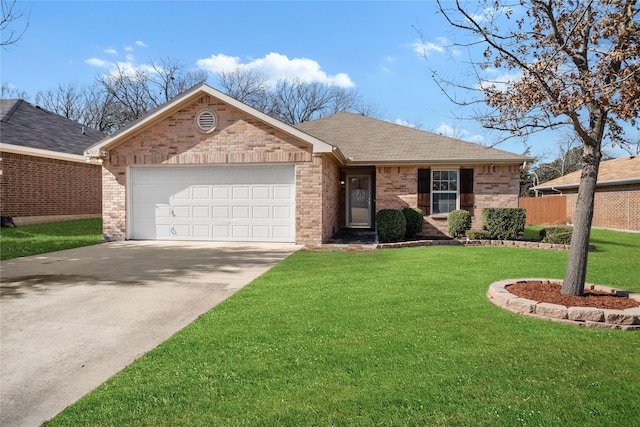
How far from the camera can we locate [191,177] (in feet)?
41.4

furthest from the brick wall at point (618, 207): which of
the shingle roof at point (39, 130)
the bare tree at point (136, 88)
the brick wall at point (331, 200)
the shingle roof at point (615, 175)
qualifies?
the bare tree at point (136, 88)

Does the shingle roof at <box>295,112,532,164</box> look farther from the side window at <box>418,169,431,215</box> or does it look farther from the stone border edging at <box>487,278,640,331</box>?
the stone border edging at <box>487,278,640,331</box>

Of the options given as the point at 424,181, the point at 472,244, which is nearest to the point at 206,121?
the point at 424,181

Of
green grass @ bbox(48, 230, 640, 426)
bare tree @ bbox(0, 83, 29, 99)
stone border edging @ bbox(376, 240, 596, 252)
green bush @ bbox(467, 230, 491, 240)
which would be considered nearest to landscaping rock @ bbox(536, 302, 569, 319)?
green grass @ bbox(48, 230, 640, 426)

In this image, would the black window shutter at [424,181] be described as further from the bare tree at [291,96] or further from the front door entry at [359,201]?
the bare tree at [291,96]

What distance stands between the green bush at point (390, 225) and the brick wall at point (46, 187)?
1420 centimetres

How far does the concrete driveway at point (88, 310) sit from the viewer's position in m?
Result: 3.20

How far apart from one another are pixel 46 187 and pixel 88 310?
14894 mm

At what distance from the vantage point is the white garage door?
40.0 feet

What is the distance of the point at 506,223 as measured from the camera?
12531 mm

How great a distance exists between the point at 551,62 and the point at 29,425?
6.20 m

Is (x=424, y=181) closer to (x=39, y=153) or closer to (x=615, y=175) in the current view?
(x=615, y=175)

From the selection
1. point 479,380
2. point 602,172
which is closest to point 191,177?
point 479,380

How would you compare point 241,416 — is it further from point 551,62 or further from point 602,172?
point 602,172
